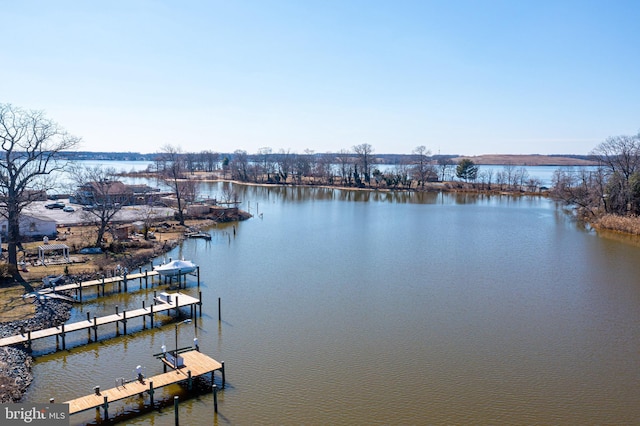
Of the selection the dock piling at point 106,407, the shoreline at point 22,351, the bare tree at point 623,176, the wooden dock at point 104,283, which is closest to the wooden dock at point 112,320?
the shoreline at point 22,351

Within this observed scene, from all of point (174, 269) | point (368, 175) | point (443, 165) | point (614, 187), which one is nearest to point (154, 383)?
point (174, 269)

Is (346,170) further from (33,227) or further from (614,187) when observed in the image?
Answer: (33,227)

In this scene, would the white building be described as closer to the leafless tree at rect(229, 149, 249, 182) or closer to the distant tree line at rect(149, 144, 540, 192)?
the distant tree line at rect(149, 144, 540, 192)

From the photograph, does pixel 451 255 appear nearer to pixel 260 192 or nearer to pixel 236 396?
pixel 236 396

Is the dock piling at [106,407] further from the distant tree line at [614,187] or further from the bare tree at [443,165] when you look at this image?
the bare tree at [443,165]

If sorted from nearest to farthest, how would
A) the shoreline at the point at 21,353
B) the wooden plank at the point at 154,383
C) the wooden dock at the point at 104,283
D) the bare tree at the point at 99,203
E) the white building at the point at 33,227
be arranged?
1. the wooden plank at the point at 154,383
2. the shoreline at the point at 21,353
3. the wooden dock at the point at 104,283
4. the bare tree at the point at 99,203
5. the white building at the point at 33,227
